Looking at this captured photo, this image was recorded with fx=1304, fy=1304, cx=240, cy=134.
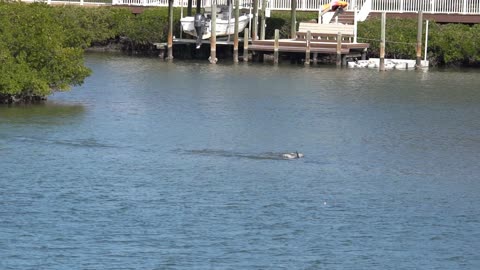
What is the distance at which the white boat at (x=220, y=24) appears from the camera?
195 feet

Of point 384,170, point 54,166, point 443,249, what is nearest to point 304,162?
point 384,170

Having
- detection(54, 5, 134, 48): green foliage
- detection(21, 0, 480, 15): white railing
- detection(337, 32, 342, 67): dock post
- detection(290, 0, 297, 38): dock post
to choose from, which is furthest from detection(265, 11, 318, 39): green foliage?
detection(54, 5, 134, 48): green foliage

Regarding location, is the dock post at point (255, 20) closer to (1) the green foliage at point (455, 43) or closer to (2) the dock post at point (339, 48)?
(2) the dock post at point (339, 48)

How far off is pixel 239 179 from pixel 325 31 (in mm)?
30326

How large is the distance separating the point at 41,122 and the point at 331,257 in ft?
53.2

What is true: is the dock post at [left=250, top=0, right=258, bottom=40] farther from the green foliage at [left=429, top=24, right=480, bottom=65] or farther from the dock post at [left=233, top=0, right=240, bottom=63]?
the green foliage at [left=429, top=24, right=480, bottom=65]

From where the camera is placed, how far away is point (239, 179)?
2956cm

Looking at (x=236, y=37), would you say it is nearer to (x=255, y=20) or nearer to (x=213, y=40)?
(x=213, y=40)

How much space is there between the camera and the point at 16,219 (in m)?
25.1

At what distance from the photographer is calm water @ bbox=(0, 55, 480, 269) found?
23.3m

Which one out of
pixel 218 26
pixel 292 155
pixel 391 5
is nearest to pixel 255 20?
pixel 218 26

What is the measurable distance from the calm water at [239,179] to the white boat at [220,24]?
11.3m

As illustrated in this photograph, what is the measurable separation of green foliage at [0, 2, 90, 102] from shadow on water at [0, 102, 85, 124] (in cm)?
46

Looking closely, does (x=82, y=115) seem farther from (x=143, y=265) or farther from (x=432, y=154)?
(x=143, y=265)
